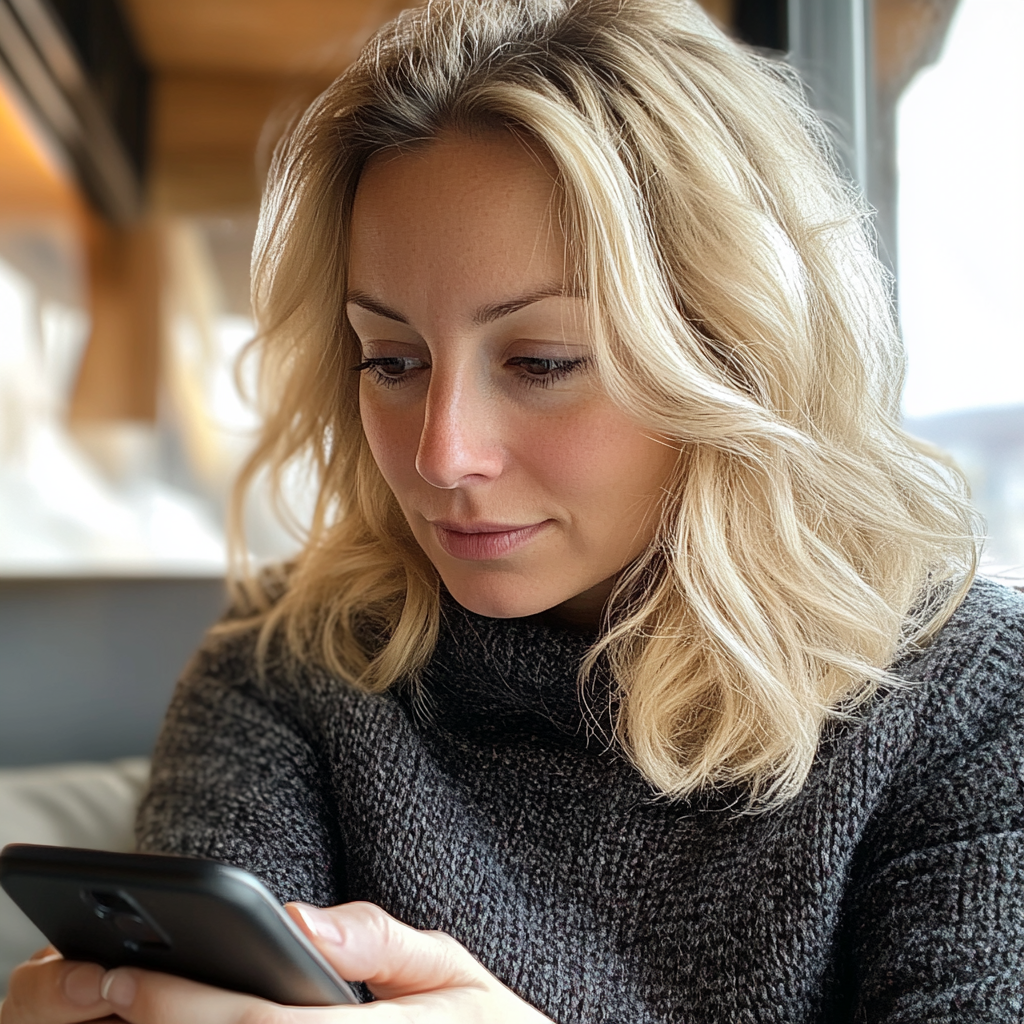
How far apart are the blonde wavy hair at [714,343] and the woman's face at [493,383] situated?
0.07ft

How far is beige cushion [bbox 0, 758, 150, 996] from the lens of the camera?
124cm

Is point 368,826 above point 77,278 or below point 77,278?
below

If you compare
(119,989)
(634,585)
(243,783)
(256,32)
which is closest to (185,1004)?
(119,989)

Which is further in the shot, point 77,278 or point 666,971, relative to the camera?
point 77,278

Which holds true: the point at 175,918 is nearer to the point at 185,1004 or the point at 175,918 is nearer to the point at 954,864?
the point at 185,1004

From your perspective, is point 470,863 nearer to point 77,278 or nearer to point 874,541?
point 874,541

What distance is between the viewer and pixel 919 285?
112cm

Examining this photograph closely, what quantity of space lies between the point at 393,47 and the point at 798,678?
Answer: 22.1 inches

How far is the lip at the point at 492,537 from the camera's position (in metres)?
0.73

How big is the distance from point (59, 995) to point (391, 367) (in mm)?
445

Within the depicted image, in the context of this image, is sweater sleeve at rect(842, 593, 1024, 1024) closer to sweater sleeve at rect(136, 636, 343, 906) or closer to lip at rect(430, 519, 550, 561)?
lip at rect(430, 519, 550, 561)

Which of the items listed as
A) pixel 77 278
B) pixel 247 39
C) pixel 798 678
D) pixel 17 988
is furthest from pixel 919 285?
pixel 77 278

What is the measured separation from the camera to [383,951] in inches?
21.7

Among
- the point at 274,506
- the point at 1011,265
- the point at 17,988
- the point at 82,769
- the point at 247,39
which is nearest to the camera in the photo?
the point at 17,988
